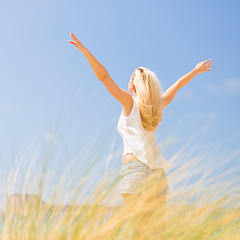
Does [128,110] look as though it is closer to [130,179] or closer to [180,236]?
[130,179]

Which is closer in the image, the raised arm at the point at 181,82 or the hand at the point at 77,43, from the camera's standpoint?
the hand at the point at 77,43

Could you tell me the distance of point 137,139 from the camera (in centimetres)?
284

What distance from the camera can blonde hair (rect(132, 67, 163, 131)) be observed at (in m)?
2.91

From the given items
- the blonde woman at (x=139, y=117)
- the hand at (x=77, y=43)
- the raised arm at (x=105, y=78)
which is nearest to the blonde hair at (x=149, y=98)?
the blonde woman at (x=139, y=117)

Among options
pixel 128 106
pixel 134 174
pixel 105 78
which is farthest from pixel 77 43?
pixel 134 174

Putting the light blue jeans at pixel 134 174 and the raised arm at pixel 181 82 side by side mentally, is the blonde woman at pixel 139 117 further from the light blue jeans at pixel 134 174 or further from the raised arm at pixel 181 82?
the raised arm at pixel 181 82

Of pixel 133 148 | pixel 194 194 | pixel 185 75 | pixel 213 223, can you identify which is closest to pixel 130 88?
pixel 133 148

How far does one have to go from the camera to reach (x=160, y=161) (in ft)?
8.80

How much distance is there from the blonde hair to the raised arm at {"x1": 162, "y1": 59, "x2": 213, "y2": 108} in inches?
13.9

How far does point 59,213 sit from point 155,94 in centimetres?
135

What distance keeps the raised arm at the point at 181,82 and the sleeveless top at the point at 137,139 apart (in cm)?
50

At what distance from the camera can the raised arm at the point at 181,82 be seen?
3.40 m

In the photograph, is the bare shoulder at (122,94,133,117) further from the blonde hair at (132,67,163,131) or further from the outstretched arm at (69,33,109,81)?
the outstretched arm at (69,33,109,81)

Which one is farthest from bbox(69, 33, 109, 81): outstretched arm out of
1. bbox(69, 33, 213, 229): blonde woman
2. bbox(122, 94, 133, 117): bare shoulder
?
bbox(122, 94, 133, 117): bare shoulder
